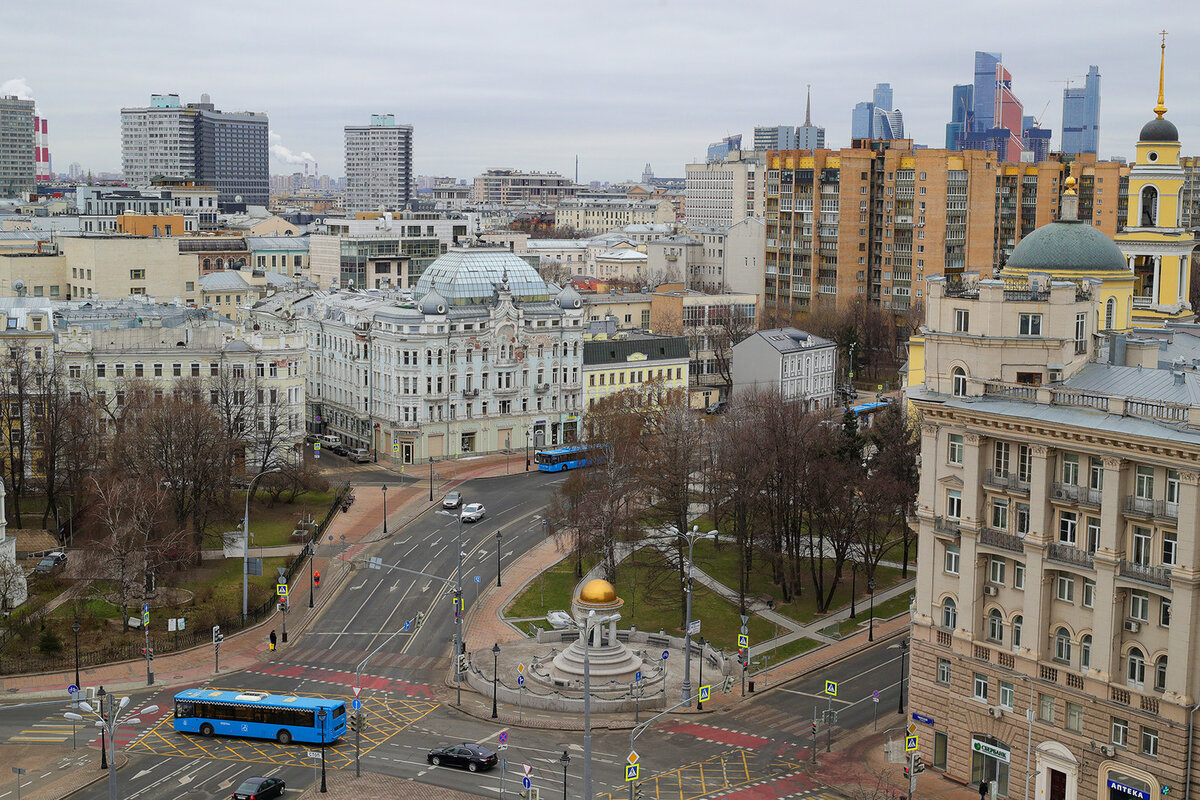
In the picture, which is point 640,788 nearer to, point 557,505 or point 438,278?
point 557,505

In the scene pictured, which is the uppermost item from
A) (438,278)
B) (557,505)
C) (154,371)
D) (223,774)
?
(438,278)

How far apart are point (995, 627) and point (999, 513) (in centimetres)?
581

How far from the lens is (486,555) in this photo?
109 metres

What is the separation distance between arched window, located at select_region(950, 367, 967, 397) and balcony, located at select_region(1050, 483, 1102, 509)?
803cm

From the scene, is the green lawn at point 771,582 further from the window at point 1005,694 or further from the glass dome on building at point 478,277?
the glass dome on building at point 478,277

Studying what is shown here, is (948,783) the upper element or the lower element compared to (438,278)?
lower

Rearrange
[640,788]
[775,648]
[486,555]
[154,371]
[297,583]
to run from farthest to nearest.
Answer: [154,371], [486,555], [297,583], [775,648], [640,788]

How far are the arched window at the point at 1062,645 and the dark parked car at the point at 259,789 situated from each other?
38465 millimetres

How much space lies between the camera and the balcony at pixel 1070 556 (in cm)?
6362

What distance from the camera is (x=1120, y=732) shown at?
204 ft

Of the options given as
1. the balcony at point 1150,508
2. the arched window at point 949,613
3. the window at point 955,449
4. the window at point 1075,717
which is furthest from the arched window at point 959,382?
the window at point 1075,717

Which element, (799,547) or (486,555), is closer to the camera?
(799,547)

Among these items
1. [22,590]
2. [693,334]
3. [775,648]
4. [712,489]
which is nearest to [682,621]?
[775,648]

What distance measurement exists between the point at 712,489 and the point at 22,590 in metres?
50.8
